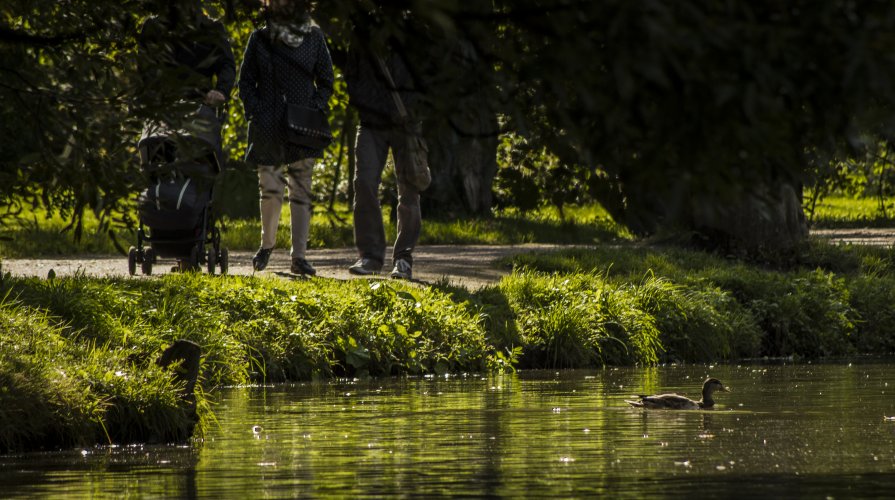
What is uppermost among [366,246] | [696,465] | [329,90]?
[329,90]

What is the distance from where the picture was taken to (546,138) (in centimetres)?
653

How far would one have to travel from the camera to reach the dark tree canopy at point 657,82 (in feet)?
18.5

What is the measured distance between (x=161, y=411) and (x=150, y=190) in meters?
5.33

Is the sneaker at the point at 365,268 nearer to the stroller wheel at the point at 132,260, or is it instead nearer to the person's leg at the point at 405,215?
the person's leg at the point at 405,215

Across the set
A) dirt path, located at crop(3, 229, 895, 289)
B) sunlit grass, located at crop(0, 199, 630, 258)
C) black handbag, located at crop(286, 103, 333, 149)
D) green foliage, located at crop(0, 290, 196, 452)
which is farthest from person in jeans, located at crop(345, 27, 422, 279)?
green foliage, located at crop(0, 290, 196, 452)

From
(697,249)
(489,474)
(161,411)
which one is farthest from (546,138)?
(697,249)

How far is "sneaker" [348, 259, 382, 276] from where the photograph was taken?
16031 millimetres

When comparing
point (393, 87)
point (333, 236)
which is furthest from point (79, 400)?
point (333, 236)

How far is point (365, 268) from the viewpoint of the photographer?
52.9 feet

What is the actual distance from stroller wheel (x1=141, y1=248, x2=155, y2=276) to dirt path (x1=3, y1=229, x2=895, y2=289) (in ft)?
1.15

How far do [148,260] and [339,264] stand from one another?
9.19 feet

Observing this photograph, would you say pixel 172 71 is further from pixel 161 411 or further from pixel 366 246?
pixel 366 246

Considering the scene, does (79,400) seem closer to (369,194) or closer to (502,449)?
(502,449)

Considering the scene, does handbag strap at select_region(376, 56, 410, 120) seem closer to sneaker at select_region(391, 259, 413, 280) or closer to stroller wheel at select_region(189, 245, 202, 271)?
stroller wheel at select_region(189, 245, 202, 271)
